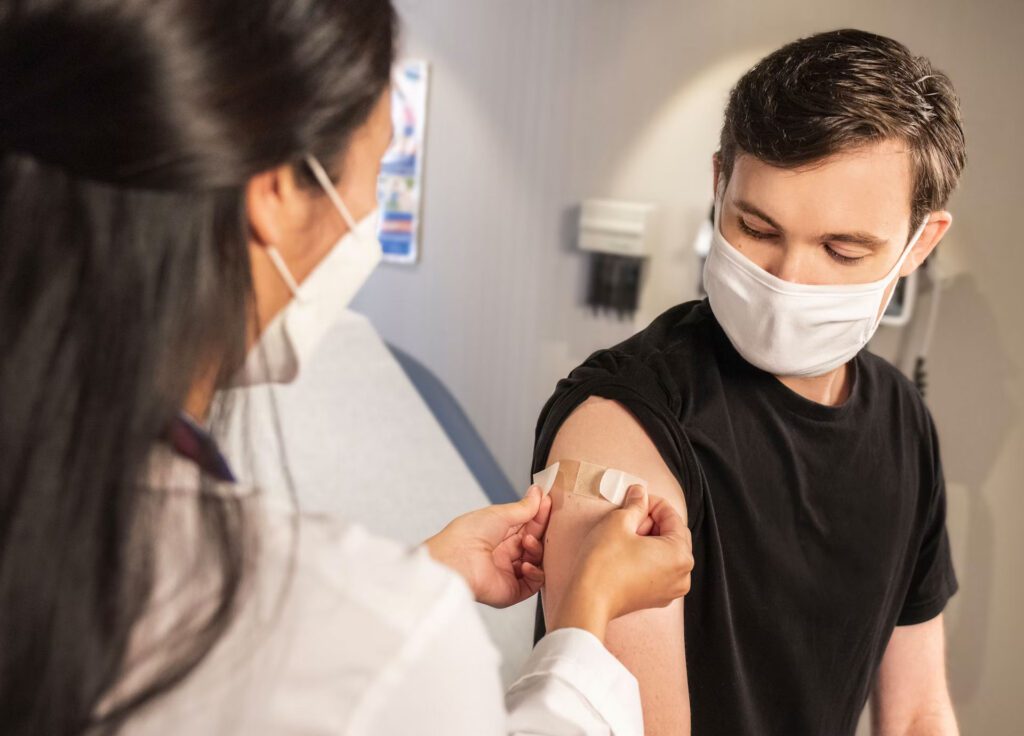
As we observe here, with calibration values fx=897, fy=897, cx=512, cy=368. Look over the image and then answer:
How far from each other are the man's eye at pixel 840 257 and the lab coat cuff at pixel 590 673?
57 cm

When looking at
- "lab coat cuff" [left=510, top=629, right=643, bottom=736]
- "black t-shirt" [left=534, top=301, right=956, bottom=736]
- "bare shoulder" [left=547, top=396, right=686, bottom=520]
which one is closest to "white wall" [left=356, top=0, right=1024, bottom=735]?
"black t-shirt" [left=534, top=301, right=956, bottom=736]

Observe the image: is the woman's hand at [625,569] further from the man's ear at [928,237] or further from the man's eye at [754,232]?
the man's ear at [928,237]

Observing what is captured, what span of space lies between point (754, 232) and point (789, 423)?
0.25 meters

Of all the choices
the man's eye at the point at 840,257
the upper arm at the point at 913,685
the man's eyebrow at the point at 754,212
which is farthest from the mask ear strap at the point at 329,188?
the upper arm at the point at 913,685

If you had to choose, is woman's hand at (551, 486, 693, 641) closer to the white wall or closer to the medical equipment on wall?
the white wall

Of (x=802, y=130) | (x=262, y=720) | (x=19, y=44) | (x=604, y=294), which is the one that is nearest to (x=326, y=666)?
(x=262, y=720)

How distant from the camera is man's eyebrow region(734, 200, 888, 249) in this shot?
1045mm

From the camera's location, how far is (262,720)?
551 mm

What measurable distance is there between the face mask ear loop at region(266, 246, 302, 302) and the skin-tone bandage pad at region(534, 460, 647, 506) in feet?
1.27

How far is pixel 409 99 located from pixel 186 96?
288 centimetres

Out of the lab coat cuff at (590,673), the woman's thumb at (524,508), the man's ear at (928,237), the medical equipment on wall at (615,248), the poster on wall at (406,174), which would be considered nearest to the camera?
the lab coat cuff at (590,673)

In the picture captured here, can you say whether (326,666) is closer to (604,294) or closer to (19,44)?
(19,44)

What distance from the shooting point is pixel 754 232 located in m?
1.08

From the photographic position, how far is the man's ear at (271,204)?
622mm
